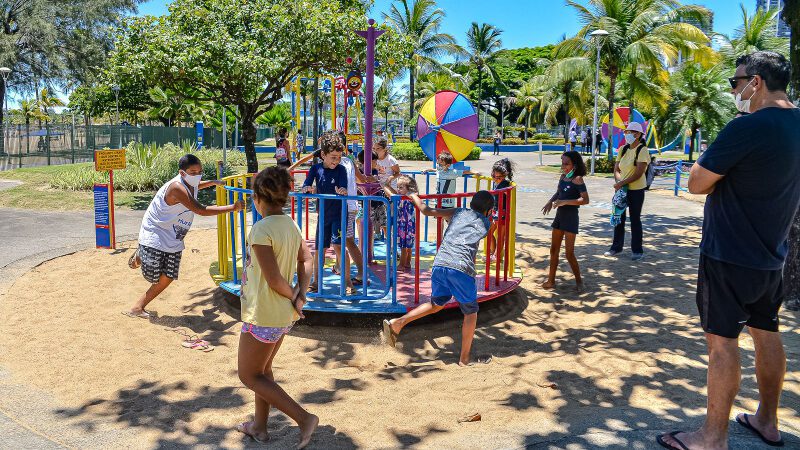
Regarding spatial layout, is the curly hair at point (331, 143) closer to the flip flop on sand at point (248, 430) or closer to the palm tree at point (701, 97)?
the flip flop on sand at point (248, 430)

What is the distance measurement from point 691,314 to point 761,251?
11.3 ft

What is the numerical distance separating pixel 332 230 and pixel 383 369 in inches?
59.6

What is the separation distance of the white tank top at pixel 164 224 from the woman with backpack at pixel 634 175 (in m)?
5.51

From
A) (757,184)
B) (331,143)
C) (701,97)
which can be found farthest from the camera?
(701,97)

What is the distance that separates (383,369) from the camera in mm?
5164

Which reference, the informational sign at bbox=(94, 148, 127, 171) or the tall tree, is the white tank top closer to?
the informational sign at bbox=(94, 148, 127, 171)

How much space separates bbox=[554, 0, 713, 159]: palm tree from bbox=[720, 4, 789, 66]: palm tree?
209 inches

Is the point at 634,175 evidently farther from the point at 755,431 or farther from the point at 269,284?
the point at 269,284

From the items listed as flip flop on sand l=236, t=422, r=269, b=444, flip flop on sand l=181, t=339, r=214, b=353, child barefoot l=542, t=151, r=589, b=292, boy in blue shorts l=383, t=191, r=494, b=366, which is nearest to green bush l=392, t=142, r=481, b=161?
child barefoot l=542, t=151, r=589, b=292

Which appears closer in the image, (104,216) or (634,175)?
(634,175)

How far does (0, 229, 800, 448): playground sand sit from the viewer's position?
390 cm

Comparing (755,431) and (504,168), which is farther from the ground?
(504,168)

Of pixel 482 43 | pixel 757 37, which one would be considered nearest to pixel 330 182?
pixel 757 37

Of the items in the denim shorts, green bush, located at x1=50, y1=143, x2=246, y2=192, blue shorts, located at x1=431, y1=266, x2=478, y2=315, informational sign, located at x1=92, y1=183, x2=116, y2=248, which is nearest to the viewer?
the denim shorts
